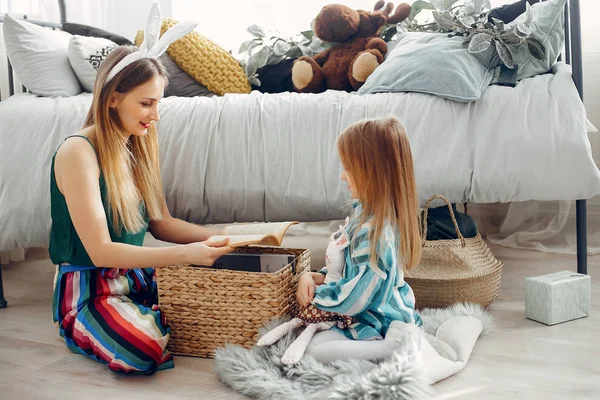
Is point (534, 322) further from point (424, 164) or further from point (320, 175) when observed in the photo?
point (320, 175)

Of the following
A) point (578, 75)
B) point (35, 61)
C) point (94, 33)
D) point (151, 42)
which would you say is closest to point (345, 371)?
point (151, 42)

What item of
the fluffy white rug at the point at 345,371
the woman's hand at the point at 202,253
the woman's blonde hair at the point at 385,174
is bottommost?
the fluffy white rug at the point at 345,371

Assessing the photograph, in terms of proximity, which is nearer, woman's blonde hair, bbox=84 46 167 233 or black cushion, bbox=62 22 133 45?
woman's blonde hair, bbox=84 46 167 233

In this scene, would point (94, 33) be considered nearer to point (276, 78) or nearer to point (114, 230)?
point (276, 78)

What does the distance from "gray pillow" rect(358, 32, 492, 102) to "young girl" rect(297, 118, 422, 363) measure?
47 cm

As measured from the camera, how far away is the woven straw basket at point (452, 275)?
164cm

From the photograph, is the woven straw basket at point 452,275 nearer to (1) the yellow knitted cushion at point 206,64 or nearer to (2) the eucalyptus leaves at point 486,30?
(2) the eucalyptus leaves at point 486,30

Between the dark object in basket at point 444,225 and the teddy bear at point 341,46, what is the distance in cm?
63

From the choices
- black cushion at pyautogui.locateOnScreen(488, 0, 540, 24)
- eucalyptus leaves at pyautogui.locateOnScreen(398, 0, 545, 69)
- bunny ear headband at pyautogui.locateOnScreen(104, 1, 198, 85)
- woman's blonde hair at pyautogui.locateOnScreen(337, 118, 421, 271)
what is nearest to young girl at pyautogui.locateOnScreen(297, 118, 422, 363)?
woman's blonde hair at pyautogui.locateOnScreen(337, 118, 421, 271)

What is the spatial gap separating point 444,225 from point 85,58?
4.17 feet

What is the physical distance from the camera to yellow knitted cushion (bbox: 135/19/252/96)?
226 cm

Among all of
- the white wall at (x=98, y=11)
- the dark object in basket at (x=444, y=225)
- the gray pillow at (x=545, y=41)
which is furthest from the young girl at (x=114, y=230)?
the white wall at (x=98, y=11)

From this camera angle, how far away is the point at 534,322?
1.60 m

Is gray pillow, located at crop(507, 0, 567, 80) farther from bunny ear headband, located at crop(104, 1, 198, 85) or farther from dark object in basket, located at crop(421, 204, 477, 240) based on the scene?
bunny ear headband, located at crop(104, 1, 198, 85)
